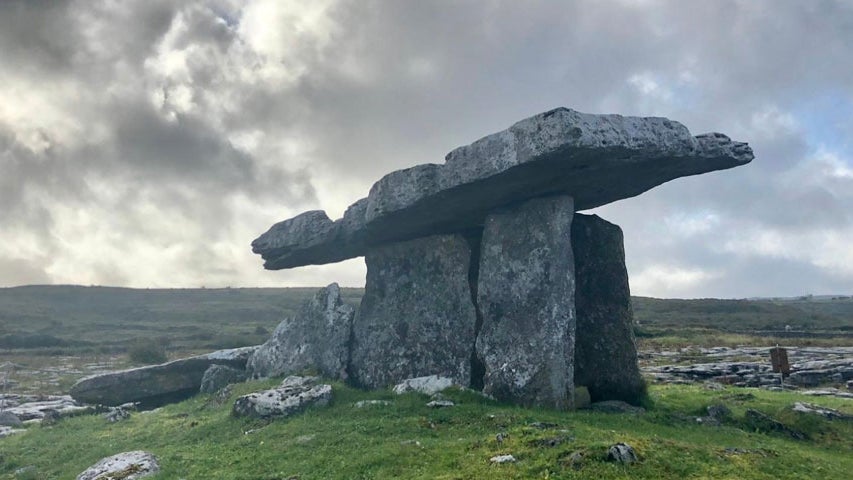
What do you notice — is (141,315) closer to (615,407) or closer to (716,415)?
(615,407)

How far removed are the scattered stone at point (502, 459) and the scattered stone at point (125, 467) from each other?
666 centimetres

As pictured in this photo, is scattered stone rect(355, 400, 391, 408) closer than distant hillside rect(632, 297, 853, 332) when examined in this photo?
Yes

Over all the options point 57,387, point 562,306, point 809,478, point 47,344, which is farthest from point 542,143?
point 47,344

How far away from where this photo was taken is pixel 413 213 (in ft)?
62.6

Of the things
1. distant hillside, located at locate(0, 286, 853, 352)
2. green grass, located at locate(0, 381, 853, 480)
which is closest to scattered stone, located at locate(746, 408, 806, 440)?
green grass, located at locate(0, 381, 853, 480)

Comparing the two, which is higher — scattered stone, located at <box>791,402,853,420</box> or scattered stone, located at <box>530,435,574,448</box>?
scattered stone, located at <box>530,435,574,448</box>

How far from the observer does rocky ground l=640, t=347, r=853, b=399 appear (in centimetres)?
2406

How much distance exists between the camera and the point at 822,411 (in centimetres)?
1520

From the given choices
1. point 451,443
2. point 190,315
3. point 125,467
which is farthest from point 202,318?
point 451,443

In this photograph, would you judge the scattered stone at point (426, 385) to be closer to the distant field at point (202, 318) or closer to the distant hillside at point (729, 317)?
the distant field at point (202, 318)

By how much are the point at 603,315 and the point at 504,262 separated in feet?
11.0

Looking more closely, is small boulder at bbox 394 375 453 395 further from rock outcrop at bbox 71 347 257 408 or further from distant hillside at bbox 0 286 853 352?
distant hillside at bbox 0 286 853 352

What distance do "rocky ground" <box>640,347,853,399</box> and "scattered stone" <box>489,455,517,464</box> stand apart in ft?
48.3

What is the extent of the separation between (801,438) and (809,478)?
4155 mm
